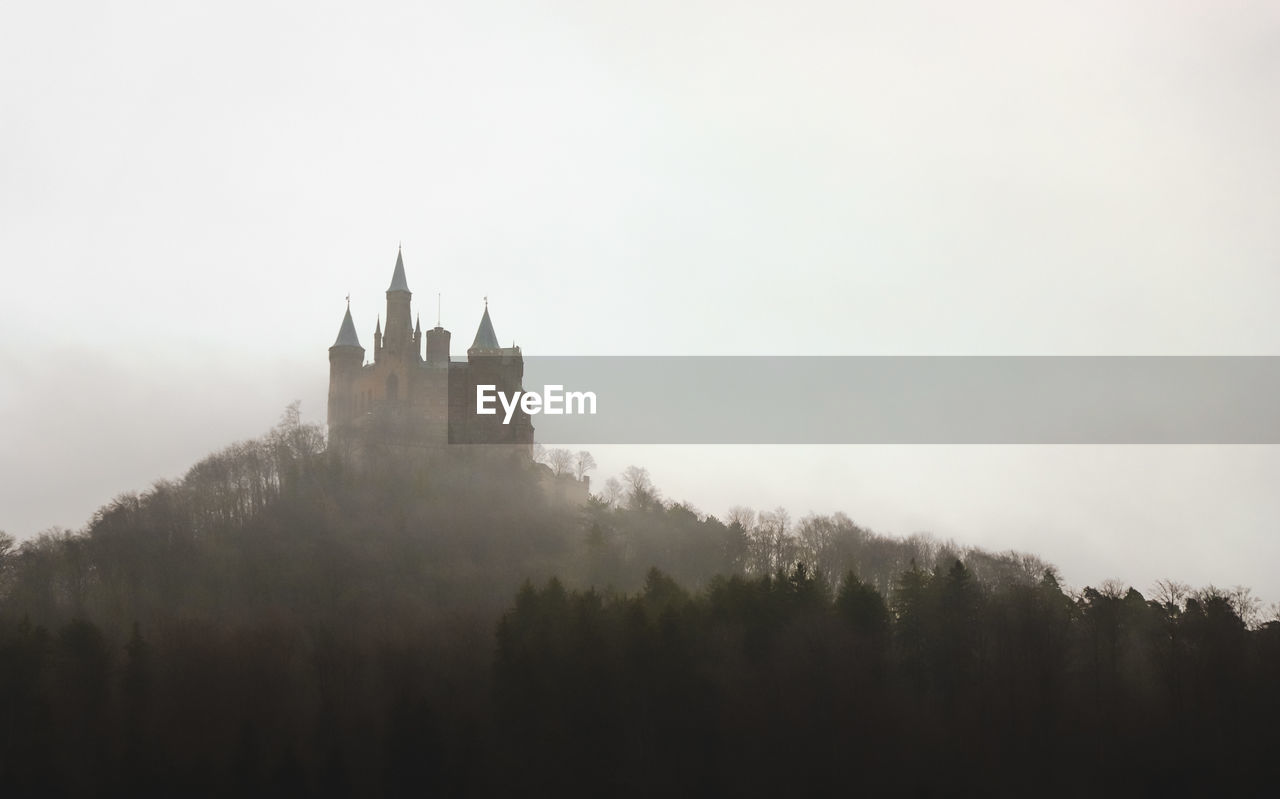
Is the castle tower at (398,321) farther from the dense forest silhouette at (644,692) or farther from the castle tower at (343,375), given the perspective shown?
the dense forest silhouette at (644,692)

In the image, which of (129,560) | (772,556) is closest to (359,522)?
(129,560)

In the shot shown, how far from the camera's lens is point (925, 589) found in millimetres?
77812

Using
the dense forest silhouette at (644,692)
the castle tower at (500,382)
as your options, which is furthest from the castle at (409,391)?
the dense forest silhouette at (644,692)

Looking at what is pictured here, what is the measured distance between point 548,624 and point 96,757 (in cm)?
2017

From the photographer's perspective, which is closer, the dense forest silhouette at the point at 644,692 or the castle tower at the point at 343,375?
the dense forest silhouette at the point at 644,692

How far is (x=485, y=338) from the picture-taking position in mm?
122000

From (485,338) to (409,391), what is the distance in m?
9.41

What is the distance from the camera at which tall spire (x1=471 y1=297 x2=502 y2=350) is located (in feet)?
397

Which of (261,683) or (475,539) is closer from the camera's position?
(261,683)

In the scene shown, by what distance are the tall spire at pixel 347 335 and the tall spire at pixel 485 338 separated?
8635mm

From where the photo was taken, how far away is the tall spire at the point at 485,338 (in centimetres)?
12112

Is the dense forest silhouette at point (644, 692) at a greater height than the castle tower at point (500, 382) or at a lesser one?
lesser

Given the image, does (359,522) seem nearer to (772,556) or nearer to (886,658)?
(772,556)

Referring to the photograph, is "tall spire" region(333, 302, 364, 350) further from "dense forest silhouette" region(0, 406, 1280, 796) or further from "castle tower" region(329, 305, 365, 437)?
"dense forest silhouette" region(0, 406, 1280, 796)
